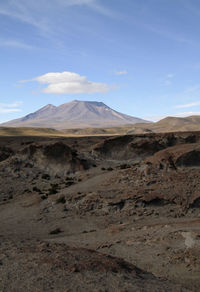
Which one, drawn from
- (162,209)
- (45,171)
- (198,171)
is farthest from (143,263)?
(45,171)

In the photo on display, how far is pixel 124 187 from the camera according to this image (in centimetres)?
2062

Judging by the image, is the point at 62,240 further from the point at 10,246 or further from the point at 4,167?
the point at 4,167

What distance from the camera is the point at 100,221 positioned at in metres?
17.8

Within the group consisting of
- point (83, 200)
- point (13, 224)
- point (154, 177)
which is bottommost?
point (13, 224)

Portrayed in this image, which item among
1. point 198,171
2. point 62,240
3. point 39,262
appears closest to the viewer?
point 39,262

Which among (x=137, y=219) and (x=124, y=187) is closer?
(x=137, y=219)

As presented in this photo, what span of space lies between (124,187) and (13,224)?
797 centimetres

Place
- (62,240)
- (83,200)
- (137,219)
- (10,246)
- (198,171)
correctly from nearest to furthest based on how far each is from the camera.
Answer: (10,246)
(62,240)
(137,219)
(83,200)
(198,171)

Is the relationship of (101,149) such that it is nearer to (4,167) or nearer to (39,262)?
(4,167)

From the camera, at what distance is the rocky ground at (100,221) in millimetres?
8492

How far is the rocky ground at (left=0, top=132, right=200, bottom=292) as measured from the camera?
27.9 ft

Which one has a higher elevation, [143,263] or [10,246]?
[10,246]

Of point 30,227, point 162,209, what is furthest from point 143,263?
point 30,227

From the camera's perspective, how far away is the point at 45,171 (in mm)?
31922
